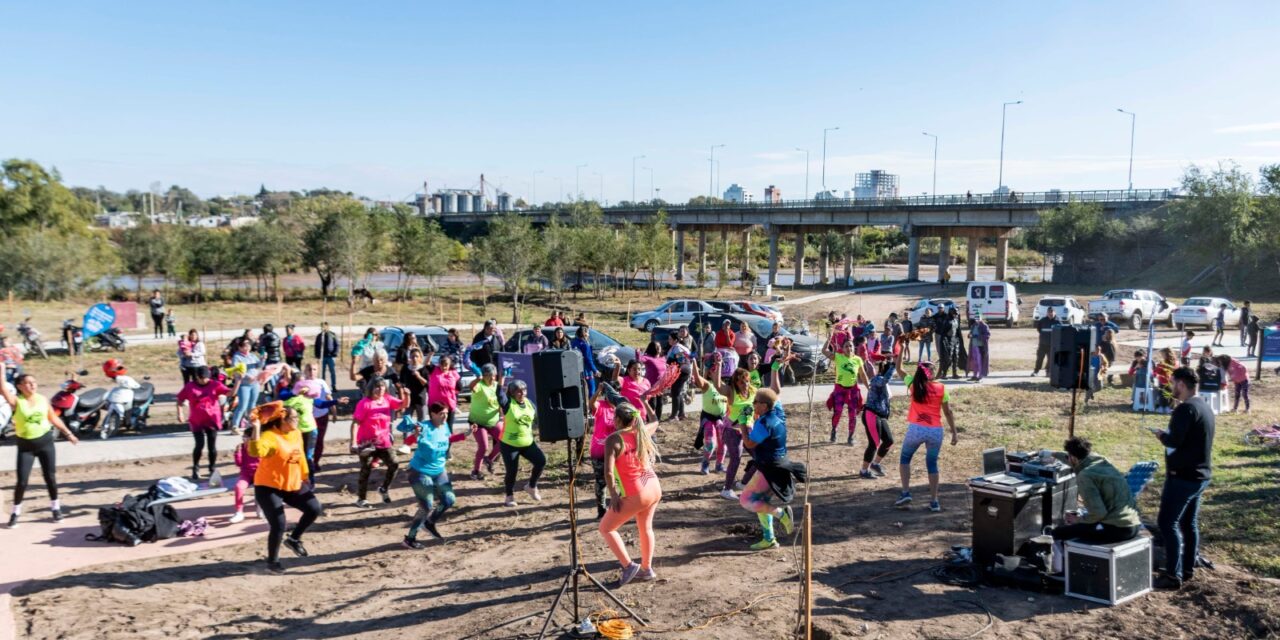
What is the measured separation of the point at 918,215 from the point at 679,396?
170 ft

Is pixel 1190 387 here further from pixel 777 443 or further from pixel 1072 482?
pixel 777 443

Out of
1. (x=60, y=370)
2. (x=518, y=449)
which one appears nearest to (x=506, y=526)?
(x=518, y=449)

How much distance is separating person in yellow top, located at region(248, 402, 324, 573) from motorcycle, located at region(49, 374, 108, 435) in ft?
25.1

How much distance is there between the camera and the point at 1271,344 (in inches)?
769

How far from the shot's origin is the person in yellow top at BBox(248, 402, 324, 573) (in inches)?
308

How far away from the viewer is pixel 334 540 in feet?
29.9

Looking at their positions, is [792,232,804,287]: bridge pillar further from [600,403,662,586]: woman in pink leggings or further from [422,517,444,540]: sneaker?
[600,403,662,586]: woman in pink leggings

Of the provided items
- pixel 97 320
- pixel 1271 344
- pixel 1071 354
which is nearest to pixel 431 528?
pixel 1071 354

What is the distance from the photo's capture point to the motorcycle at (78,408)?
13578 mm

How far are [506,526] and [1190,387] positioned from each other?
6748mm

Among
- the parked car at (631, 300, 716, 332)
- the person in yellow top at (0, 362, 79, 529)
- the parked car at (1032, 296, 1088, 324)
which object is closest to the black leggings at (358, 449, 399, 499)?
the person in yellow top at (0, 362, 79, 529)

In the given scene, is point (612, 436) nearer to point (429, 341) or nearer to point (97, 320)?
point (429, 341)

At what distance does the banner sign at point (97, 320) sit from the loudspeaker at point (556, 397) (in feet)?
65.9

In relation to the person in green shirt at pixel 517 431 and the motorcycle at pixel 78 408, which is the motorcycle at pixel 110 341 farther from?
the person in green shirt at pixel 517 431
